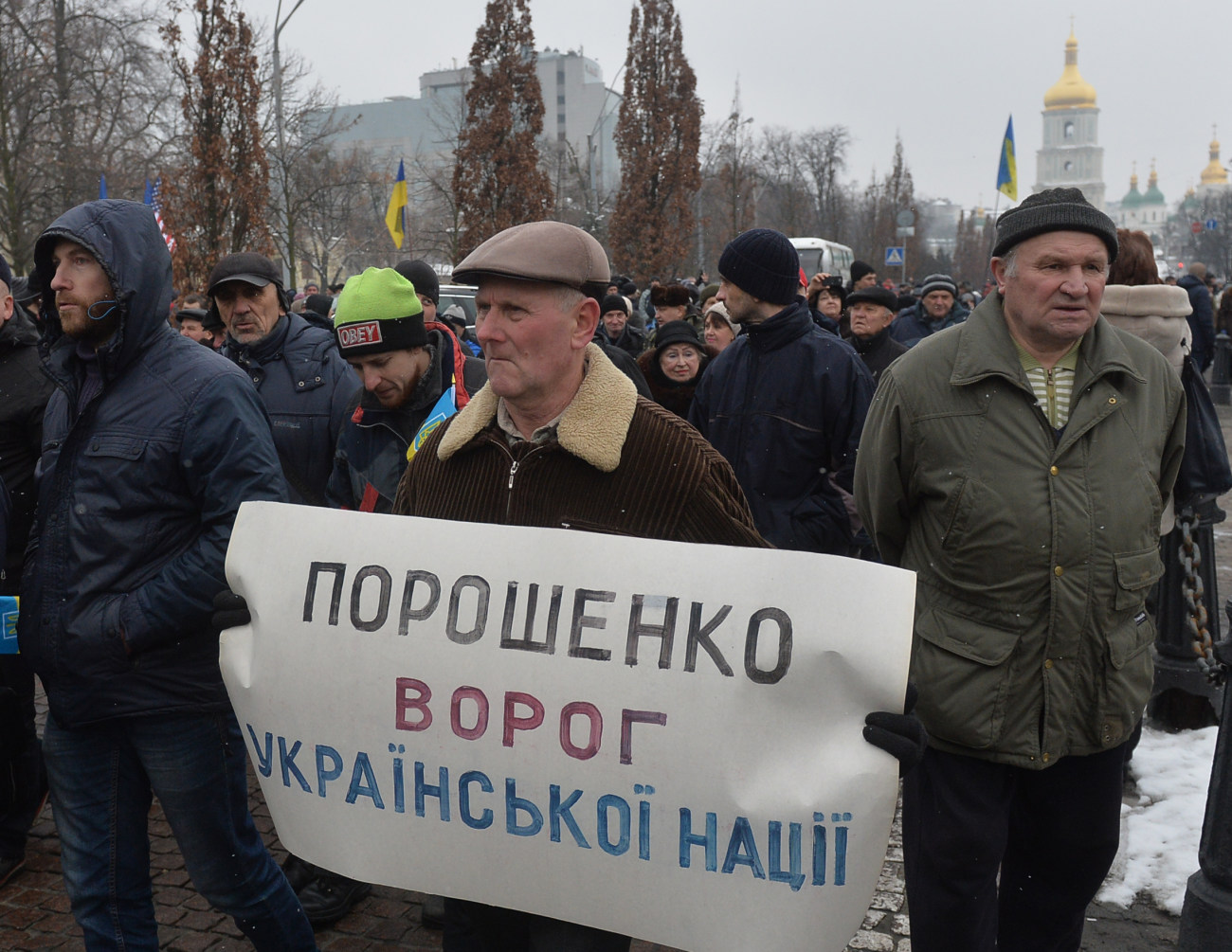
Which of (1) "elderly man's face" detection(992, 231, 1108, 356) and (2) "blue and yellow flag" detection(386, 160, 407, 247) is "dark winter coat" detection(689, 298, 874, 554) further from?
(2) "blue and yellow flag" detection(386, 160, 407, 247)

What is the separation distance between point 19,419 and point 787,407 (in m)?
2.83

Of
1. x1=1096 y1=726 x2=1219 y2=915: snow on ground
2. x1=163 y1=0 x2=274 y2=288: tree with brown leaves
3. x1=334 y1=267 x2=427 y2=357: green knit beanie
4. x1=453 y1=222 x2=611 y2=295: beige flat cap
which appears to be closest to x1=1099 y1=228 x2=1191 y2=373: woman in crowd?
x1=1096 y1=726 x2=1219 y2=915: snow on ground

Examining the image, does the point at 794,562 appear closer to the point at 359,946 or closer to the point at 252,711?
the point at 252,711

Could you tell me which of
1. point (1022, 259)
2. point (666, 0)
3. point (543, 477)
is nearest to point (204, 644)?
point (543, 477)

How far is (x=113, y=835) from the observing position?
9.55 ft

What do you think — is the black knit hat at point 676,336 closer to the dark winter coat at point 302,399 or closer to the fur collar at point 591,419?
the dark winter coat at point 302,399

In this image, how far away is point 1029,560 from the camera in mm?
2646

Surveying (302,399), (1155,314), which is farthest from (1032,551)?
(302,399)

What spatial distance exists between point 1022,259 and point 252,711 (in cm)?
207

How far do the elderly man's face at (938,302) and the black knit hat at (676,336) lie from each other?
189 inches

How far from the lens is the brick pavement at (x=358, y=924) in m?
3.69

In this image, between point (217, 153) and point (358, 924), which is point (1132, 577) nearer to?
point (358, 924)

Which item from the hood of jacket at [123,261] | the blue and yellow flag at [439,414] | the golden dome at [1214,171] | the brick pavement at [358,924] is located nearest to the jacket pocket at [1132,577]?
the brick pavement at [358,924]

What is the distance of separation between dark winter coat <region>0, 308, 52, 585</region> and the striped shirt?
129 inches
